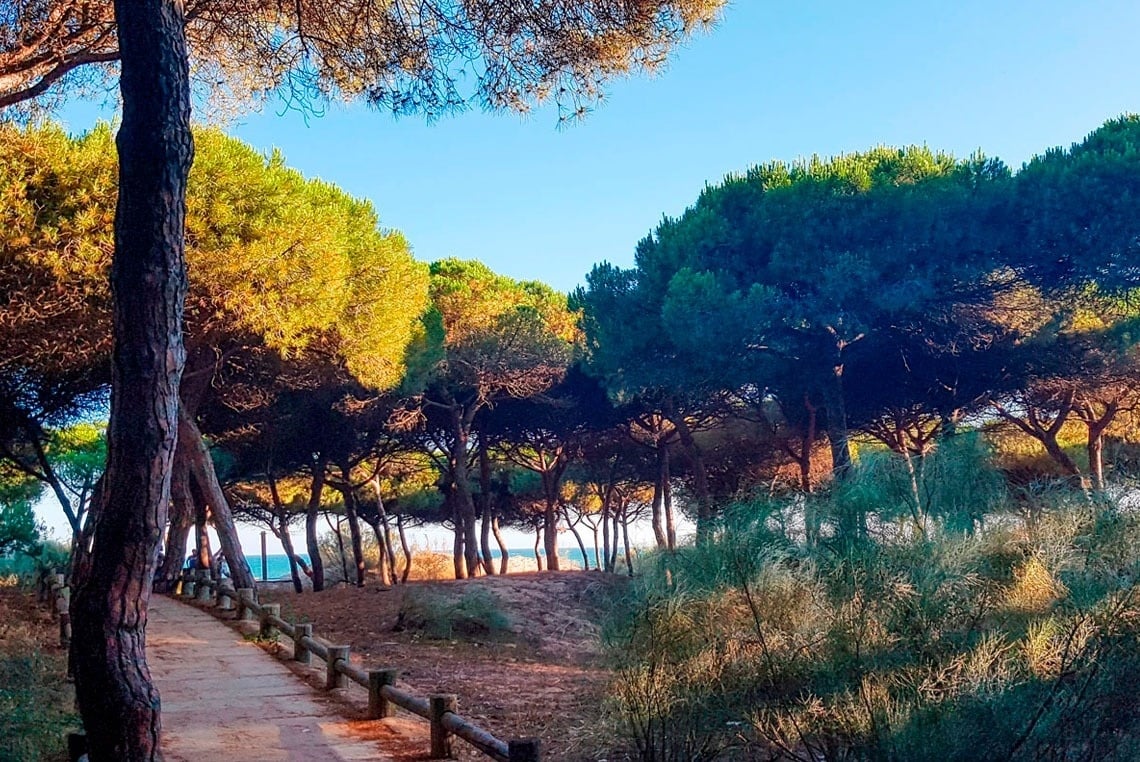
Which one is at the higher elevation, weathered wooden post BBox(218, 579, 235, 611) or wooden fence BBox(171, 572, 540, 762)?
weathered wooden post BBox(218, 579, 235, 611)

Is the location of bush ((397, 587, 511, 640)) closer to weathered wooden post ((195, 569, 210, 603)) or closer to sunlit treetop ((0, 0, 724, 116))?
weathered wooden post ((195, 569, 210, 603))

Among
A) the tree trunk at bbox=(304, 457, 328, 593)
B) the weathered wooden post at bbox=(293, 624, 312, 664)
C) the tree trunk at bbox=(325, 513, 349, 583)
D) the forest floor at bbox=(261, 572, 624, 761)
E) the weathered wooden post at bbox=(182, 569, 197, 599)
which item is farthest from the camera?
the tree trunk at bbox=(325, 513, 349, 583)

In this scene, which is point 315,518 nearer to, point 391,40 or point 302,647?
point 302,647

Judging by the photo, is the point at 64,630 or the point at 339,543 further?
the point at 339,543

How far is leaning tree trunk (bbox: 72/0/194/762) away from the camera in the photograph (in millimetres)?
4449

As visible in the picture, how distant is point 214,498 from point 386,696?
26.9 ft

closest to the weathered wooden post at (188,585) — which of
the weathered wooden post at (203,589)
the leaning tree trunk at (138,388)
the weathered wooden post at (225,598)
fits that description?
the weathered wooden post at (203,589)

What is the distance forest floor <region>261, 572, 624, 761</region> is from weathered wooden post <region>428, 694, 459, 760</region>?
0.23 m

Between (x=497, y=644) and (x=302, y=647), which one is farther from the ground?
(x=302, y=647)

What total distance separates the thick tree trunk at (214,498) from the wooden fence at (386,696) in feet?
3.14

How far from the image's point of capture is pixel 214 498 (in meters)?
14.6

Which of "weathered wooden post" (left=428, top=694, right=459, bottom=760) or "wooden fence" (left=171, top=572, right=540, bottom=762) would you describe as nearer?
"wooden fence" (left=171, top=572, right=540, bottom=762)

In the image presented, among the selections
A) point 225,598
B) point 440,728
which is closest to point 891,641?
point 440,728

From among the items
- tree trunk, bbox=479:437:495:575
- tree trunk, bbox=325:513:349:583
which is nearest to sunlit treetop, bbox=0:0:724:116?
tree trunk, bbox=479:437:495:575
